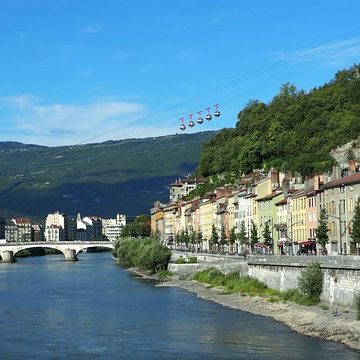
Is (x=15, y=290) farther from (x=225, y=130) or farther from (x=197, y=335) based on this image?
(x=225, y=130)

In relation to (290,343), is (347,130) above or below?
above

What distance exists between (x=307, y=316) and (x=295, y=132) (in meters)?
86.4

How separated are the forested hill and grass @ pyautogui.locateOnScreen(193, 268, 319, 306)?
2938cm

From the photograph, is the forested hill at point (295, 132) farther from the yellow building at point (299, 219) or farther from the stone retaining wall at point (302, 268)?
the stone retaining wall at point (302, 268)

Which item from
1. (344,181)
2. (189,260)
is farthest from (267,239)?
(189,260)

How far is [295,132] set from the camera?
13212 cm

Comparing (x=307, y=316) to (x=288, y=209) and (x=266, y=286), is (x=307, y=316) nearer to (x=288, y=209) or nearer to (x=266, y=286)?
(x=266, y=286)

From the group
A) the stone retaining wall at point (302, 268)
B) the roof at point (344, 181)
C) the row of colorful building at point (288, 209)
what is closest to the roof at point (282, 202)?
the row of colorful building at point (288, 209)

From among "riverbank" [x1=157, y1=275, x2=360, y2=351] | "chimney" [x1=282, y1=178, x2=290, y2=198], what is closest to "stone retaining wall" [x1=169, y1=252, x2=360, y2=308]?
"riverbank" [x1=157, y1=275, x2=360, y2=351]

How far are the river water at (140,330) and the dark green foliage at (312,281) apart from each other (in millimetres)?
3089

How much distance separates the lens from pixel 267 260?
2441 inches

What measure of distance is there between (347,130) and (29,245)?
7841cm

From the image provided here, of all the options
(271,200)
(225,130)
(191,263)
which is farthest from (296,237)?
(225,130)

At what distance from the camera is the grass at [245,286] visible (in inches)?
2109
